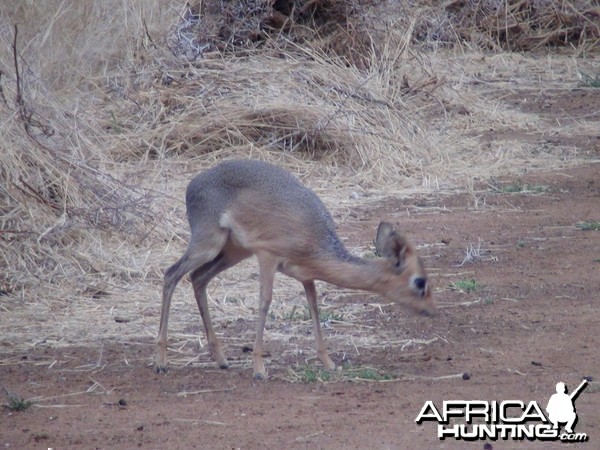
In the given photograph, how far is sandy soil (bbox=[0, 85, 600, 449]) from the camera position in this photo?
5.10 meters

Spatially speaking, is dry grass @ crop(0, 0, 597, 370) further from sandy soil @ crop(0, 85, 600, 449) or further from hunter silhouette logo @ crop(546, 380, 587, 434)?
hunter silhouette logo @ crop(546, 380, 587, 434)

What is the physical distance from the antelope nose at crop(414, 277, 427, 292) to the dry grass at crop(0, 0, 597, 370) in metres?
0.68

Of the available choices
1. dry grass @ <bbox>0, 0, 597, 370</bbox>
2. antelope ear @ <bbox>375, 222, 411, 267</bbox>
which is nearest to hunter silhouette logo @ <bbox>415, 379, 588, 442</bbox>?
antelope ear @ <bbox>375, 222, 411, 267</bbox>

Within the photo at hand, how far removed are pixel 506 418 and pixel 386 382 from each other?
37.4 inches

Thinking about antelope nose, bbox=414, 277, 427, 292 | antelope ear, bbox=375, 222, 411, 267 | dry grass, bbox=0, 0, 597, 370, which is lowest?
dry grass, bbox=0, 0, 597, 370

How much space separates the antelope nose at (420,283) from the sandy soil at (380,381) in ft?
1.46

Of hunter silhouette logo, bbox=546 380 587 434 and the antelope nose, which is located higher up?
the antelope nose

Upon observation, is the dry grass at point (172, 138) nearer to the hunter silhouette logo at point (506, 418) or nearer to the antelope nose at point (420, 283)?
the antelope nose at point (420, 283)

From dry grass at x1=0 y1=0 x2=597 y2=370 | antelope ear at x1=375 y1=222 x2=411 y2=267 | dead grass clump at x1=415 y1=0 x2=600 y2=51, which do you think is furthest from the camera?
dead grass clump at x1=415 y1=0 x2=600 y2=51

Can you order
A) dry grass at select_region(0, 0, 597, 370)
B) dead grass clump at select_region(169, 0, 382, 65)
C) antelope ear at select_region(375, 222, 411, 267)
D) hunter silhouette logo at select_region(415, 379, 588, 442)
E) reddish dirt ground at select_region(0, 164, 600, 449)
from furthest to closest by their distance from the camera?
dead grass clump at select_region(169, 0, 382, 65) → dry grass at select_region(0, 0, 597, 370) → antelope ear at select_region(375, 222, 411, 267) → reddish dirt ground at select_region(0, 164, 600, 449) → hunter silhouette logo at select_region(415, 379, 588, 442)

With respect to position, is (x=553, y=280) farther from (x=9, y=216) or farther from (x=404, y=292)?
(x=9, y=216)

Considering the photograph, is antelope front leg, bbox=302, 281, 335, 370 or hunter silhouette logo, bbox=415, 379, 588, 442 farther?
antelope front leg, bbox=302, 281, 335, 370

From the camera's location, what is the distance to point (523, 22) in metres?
18.6

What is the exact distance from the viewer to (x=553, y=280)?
7883 mm
